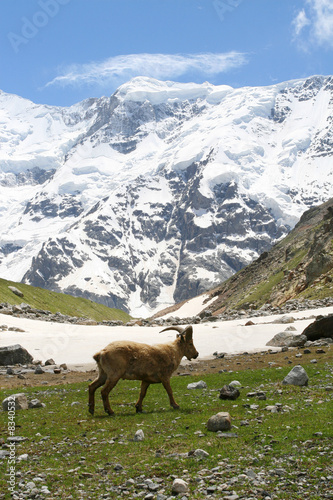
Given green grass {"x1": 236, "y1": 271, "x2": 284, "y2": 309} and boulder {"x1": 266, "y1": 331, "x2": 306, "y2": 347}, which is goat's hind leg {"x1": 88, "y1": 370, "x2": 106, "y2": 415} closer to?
boulder {"x1": 266, "y1": 331, "x2": 306, "y2": 347}

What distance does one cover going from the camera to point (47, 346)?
41844mm

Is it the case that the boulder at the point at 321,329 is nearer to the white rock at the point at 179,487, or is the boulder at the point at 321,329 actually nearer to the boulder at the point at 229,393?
the boulder at the point at 229,393

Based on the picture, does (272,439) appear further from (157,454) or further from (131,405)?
(131,405)

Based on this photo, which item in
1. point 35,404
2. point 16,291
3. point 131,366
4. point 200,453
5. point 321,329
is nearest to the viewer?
point 200,453

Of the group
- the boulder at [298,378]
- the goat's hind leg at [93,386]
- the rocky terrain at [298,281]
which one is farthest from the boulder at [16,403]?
the rocky terrain at [298,281]

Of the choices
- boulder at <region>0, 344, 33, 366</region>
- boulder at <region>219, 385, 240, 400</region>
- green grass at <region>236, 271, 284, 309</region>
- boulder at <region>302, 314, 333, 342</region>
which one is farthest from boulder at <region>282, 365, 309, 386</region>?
green grass at <region>236, 271, 284, 309</region>

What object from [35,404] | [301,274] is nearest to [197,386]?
[35,404]

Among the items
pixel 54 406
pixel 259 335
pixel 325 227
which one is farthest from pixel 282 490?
pixel 325 227

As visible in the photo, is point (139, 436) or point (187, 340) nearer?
point (139, 436)

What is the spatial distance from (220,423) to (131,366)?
4.36 meters

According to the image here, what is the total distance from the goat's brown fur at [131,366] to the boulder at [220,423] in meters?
3.57

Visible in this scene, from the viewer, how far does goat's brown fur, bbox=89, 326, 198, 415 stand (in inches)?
656

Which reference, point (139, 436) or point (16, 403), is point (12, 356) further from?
point (139, 436)

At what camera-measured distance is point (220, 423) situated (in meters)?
13.7
